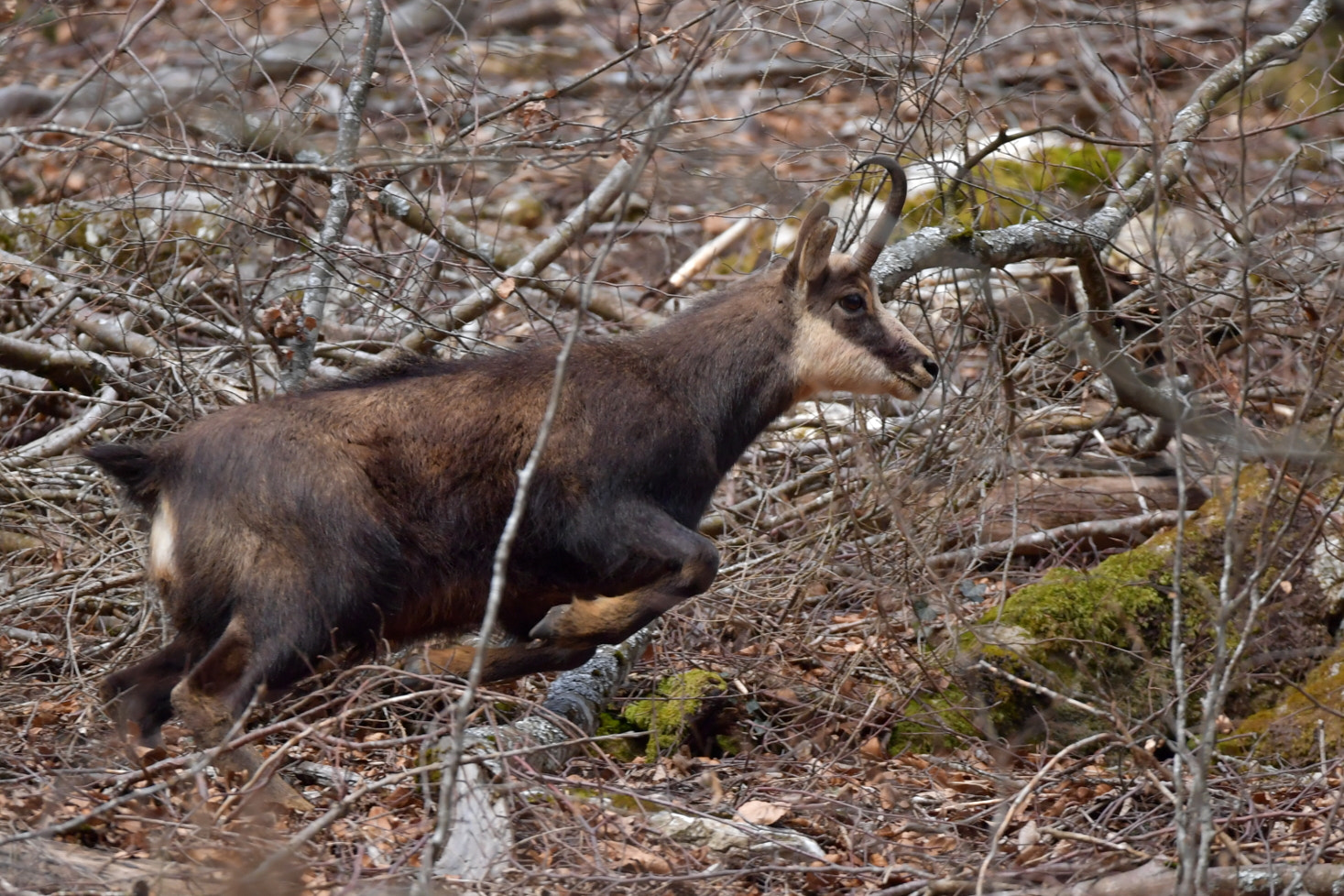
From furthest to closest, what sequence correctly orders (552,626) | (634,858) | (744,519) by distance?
(744,519)
(552,626)
(634,858)

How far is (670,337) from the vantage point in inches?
255

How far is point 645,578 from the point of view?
239 inches

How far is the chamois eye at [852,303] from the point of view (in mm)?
6574

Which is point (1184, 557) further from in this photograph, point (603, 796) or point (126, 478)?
point (126, 478)

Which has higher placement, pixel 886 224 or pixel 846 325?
pixel 886 224

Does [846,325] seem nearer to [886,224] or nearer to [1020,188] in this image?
[886,224]

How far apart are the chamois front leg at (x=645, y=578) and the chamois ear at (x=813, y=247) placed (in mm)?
1331

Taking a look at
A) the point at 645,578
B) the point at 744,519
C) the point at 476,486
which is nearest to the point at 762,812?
the point at 645,578

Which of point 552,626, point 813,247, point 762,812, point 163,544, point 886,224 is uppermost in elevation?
point 886,224

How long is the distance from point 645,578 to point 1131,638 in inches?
89.8

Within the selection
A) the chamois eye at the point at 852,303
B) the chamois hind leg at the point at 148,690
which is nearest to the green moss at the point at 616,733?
the chamois hind leg at the point at 148,690

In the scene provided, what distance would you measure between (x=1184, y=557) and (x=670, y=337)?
8.78 feet

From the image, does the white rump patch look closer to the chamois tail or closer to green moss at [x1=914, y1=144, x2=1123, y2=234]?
the chamois tail

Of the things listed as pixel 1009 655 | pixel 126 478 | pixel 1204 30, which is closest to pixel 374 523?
pixel 126 478
